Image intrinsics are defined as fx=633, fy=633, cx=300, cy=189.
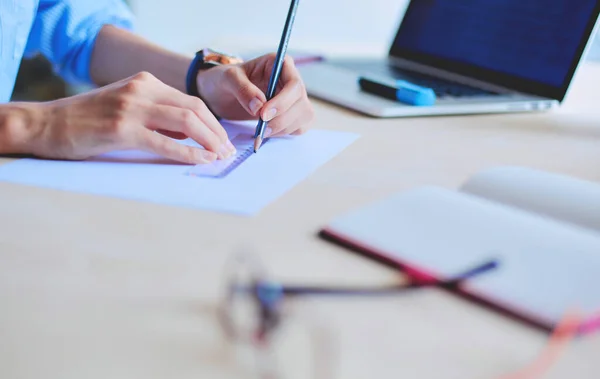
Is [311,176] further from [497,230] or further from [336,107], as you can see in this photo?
[336,107]

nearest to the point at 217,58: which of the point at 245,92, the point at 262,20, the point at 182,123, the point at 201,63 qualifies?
the point at 201,63

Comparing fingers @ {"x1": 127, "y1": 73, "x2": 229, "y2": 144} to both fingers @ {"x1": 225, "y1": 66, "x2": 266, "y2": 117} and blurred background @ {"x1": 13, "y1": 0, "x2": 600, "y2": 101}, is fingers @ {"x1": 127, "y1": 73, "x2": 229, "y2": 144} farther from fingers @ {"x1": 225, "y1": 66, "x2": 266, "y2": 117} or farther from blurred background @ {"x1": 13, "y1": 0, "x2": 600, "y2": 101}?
blurred background @ {"x1": 13, "y1": 0, "x2": 600, "y2": 101}

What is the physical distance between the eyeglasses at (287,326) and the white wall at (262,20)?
149 cm

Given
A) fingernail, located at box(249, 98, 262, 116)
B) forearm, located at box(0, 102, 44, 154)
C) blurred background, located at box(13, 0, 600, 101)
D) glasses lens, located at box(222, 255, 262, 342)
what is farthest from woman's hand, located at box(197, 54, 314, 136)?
blurred background, located at box(13, 0, 600, 101)

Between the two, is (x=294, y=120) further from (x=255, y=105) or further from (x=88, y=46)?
(x=88, y=46)

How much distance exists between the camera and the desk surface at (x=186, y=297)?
34 cm

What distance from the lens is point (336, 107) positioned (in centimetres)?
92

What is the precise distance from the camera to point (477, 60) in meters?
1.07

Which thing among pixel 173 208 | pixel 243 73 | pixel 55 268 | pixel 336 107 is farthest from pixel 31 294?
pixel 336 107

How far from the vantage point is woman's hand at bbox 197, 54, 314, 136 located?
2.39 feet

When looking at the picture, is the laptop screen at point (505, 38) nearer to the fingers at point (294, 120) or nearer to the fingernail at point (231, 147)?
the fingers at point (294, 120)

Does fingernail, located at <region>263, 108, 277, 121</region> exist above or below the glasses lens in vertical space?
above

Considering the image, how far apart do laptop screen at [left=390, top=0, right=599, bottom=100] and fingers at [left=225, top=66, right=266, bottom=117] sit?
0.47 meters

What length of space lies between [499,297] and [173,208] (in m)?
0.27
